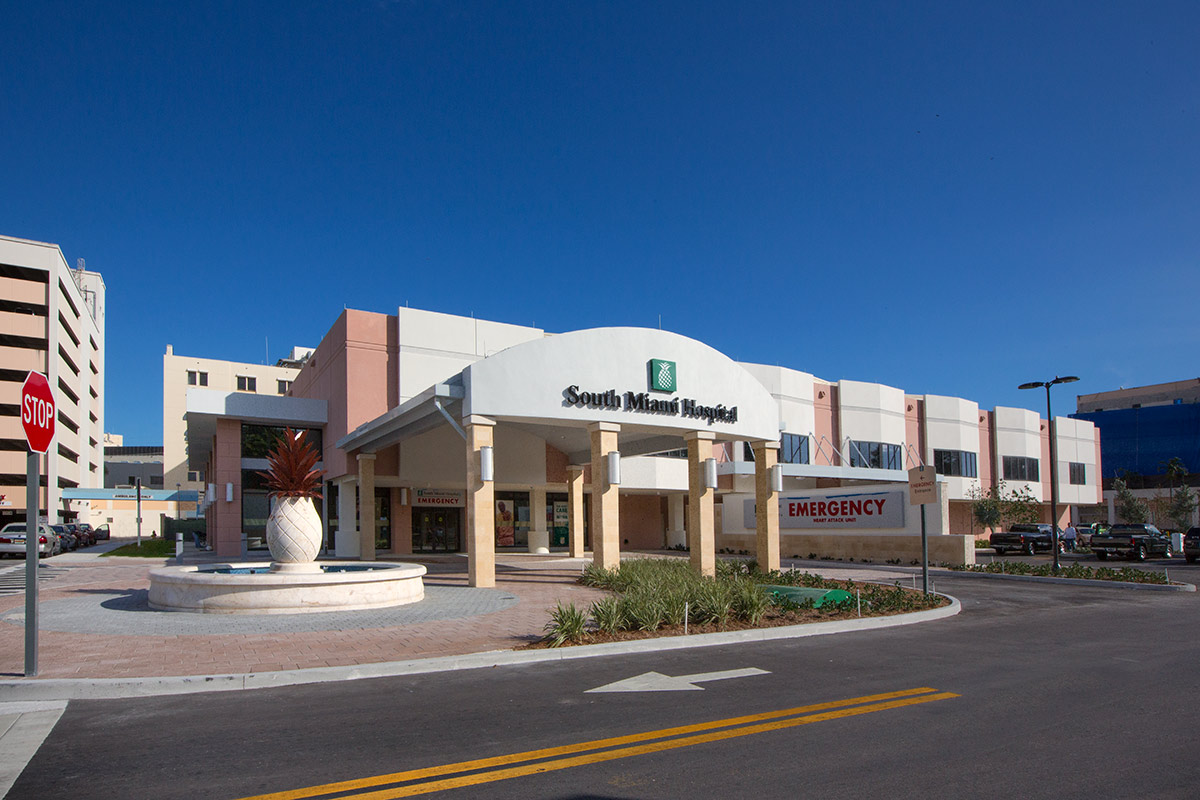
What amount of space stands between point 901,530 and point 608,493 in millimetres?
14574

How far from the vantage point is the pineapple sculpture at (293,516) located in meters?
16.0

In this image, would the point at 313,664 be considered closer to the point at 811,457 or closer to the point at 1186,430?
the point at 811,457

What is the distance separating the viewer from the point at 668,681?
8977 mm

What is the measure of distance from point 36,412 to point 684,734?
794 cm

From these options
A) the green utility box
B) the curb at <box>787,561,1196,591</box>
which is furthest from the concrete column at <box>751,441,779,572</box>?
the green utility box

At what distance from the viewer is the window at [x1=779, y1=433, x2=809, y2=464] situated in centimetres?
4903

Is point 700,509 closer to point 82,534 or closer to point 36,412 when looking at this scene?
point 36,412

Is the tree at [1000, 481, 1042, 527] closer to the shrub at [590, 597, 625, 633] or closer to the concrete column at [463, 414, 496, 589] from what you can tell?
the concrete column at [463, 414, 496, 589]

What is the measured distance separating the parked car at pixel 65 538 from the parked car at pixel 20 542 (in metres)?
3.80

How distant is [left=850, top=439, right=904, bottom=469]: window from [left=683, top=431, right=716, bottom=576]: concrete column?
109 feet

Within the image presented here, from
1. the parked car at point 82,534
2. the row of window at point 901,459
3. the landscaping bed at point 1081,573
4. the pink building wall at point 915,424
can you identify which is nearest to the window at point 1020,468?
the row of window at point 901,459

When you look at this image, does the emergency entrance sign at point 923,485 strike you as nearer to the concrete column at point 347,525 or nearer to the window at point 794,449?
the concrete column at point 347,525

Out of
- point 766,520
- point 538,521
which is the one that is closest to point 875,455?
point 538,521

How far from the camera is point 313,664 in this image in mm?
9617
